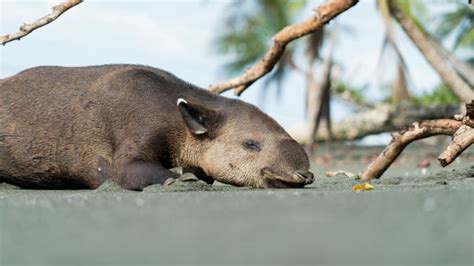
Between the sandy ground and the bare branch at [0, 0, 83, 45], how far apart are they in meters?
3.89

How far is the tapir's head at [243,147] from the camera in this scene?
679 centimetres

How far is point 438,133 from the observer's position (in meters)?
8.13

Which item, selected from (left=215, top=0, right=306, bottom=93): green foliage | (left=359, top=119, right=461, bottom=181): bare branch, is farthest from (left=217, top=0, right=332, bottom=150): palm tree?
(left=359, top=119, right=461, bottom=181): bare branch

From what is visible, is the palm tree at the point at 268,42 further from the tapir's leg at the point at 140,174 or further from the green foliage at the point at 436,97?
the tapir's leg at the point at 140,174

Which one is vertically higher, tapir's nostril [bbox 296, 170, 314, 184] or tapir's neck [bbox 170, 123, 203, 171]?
tapir's neck [bbox 170, 123, 203, 171]

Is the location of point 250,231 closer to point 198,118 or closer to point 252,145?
point 252,145

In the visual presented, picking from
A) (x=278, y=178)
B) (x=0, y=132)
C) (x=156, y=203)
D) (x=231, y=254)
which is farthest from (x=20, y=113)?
(x=231, y=254)

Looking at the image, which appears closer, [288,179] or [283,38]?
[288,179]

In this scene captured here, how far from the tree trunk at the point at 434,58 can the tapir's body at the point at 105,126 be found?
5.60 meters

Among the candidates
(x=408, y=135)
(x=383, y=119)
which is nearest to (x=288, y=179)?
(x=408, y=135)

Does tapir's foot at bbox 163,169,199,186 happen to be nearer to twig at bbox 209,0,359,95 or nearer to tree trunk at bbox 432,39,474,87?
twig at bbox 209,0,359,95

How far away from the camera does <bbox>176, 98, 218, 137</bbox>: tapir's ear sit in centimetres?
719

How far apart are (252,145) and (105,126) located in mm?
1207

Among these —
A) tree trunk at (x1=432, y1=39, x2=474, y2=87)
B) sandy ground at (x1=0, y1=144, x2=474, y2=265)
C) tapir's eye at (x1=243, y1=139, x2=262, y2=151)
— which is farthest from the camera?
tree trunk at (x1=432, y1=39, x2=474, y2=87)
